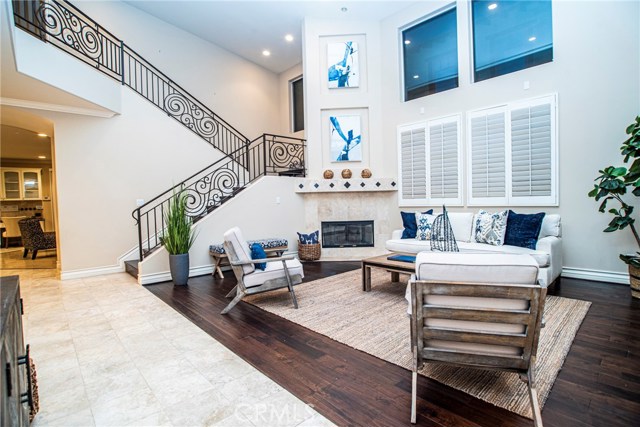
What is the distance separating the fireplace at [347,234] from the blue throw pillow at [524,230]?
117 inches

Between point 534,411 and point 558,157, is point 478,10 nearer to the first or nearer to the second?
point 558,157

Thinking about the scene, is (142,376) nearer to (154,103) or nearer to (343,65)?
(154,103)

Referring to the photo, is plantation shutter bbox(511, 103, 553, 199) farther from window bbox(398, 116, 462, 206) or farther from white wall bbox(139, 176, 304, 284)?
white wall bbox(139, 176, 304, 284)

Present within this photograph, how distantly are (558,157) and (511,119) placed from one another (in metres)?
0.95

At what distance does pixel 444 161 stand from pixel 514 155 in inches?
47.0

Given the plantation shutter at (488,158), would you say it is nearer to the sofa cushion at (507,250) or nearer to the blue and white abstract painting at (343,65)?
the sofa cushion at (507,250)

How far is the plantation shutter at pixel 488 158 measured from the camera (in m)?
5.21

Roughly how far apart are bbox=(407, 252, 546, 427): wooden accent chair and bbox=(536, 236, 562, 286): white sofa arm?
2869mm

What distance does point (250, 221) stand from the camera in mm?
6227

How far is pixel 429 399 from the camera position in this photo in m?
1.91

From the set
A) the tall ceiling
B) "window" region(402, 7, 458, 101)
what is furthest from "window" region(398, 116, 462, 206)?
the tall ceiling

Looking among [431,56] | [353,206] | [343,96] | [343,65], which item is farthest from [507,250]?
[343,65]

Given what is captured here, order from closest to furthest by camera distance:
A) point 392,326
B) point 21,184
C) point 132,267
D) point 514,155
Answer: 1. point 392,326
2. point 514,155
3. point 132,267
4. point 21,184

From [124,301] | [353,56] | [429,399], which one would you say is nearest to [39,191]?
[124,301]
